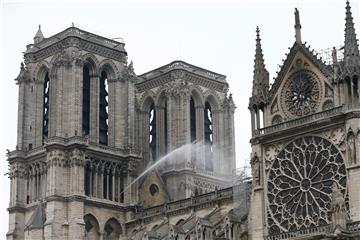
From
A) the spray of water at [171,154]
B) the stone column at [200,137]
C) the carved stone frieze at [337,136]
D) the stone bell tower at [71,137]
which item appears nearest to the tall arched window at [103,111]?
the stone bell tower at [71,137]

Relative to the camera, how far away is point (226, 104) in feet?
259

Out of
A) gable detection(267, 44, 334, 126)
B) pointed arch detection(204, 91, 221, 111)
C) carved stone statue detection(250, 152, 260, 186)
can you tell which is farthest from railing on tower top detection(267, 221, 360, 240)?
pointed arch detection(204, 91, 221, 111)

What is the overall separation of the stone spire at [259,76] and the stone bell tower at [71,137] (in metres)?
19.6

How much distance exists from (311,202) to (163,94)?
102 ft

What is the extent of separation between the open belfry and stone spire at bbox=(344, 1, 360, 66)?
2.6 inches

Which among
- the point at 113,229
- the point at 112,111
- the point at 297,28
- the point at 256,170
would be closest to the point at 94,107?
the point at 112,111

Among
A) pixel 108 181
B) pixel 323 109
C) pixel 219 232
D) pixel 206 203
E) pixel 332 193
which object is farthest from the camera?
pixel 108 181

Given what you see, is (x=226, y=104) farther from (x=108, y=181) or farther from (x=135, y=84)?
(x=108, y=181)

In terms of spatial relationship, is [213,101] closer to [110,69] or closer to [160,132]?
[160,132]

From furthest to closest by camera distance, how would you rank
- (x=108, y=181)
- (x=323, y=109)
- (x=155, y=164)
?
(x=155, y=164) → (x=108, y=181) → (x=323, y=109)

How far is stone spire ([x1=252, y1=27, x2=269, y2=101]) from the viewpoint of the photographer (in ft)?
171

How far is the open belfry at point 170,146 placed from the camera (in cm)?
4894

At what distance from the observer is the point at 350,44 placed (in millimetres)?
48875

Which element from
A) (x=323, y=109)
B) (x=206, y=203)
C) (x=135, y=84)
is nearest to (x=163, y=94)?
(x=135, y=84)
